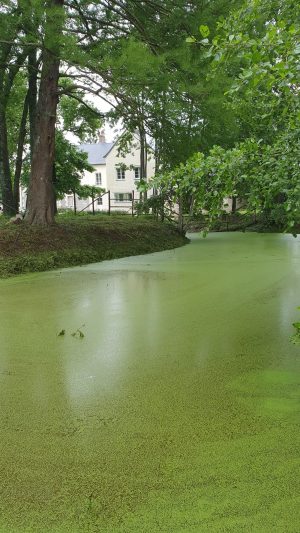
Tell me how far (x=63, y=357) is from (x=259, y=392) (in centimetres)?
101

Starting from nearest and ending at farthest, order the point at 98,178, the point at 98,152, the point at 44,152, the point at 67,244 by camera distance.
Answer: the point at 67,244 < the point at 44,152 < the point at 98,178 < the point at 98,152

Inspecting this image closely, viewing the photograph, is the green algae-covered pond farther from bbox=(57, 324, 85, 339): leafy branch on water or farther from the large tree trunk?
the large tree trunk

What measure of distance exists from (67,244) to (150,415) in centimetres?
431

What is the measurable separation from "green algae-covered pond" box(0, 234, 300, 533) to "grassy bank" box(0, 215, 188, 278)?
1.60 m

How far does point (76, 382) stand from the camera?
79.6 inches

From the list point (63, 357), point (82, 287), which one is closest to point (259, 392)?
point (63, 357)

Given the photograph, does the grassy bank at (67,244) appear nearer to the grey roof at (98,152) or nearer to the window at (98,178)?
the window at (98,178)

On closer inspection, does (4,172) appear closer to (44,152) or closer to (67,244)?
(44,152)

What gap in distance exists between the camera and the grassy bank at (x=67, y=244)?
511 cm

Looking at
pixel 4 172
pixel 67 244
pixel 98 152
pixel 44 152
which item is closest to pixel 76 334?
pixel 67 244

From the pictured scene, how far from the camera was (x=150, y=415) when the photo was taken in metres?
1.70

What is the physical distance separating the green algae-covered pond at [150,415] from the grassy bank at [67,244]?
5.24ft

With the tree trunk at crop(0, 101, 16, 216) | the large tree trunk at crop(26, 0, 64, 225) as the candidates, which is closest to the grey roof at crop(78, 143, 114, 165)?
the tree trunk at crop(0, 101, 16, 216)

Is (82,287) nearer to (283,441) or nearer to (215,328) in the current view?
(215,328)
